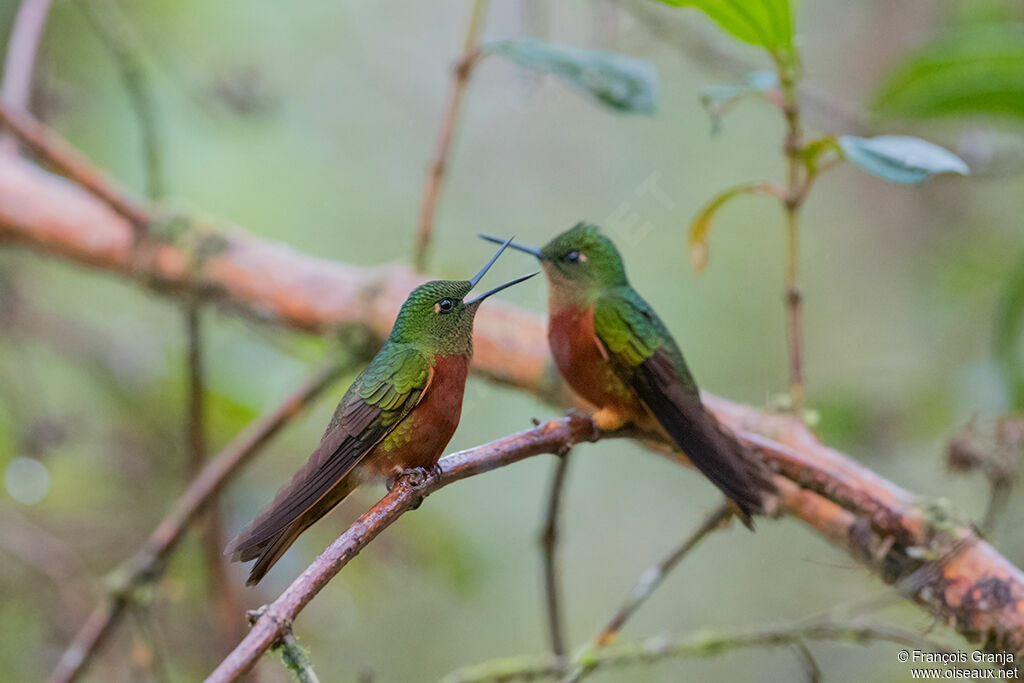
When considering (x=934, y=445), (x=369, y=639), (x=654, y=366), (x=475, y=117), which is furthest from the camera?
(x=475, y=117)

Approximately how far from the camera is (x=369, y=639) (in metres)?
2.58

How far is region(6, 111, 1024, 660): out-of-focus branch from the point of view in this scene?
128cm

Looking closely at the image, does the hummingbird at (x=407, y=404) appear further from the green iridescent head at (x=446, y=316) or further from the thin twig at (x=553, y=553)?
the thin twig at (x=553, y=553)

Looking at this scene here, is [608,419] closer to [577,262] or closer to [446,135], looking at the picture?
[577,262]

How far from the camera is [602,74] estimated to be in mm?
1428

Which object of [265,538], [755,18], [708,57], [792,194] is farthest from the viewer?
[708,57]

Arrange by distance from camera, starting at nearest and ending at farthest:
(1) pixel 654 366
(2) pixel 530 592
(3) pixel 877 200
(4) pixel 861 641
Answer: (1) pixel 654 366 < (4) pixel 861 641 < (2) pixel 530 592 < (3) pixel 877 200

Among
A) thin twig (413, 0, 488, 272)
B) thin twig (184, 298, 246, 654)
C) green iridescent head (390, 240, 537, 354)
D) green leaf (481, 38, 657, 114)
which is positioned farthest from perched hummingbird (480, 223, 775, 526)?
thin twig (184, 298, 246, 654)

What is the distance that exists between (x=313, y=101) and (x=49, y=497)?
2012 mm

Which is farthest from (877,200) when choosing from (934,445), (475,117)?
(475,117)

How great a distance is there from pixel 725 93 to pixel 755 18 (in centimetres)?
12

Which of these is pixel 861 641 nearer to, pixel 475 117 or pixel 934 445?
pixel 934 445

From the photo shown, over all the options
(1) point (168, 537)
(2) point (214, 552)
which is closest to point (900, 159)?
(1) point (168, 537)

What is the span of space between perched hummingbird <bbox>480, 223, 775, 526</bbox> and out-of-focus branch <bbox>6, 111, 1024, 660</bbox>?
9.6 inches
